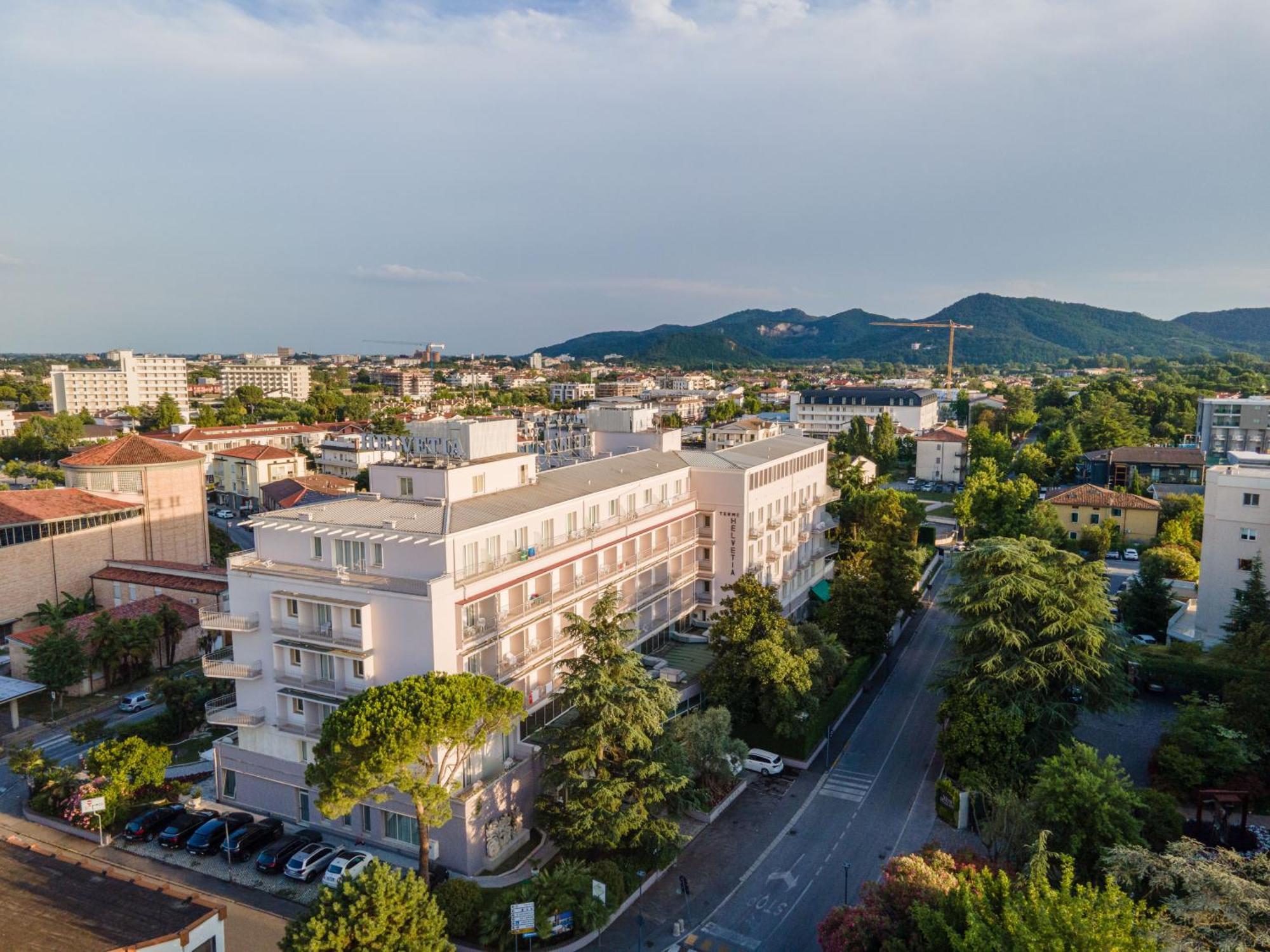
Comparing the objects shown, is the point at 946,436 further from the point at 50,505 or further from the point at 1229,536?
the point at 50,505

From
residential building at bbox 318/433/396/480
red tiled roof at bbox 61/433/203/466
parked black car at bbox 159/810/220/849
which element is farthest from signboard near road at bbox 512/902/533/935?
residential building at bbox 318/433/396/480

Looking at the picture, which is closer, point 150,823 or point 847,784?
point 150,823

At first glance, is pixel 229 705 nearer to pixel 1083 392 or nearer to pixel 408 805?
pixel 408 805

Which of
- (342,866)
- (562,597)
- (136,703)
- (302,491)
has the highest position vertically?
(562,597)

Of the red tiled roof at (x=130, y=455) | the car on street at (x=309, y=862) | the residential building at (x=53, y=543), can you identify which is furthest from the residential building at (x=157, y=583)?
the car on street at (x=309, y=862)

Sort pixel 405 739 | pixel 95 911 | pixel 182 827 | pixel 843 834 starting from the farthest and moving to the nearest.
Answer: pixel 843 834 → pixel 182 827 → pixel 405 739 → pixel 95 911

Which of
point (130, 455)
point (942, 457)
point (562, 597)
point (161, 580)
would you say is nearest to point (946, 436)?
point (942, 457)

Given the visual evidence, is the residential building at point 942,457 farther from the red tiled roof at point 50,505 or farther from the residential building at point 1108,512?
the red tiled roof at point 50,505
